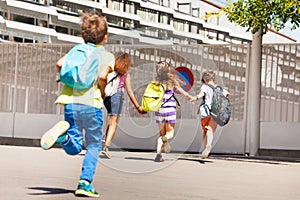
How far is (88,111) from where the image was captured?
6.32 metres

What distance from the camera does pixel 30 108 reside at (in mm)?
17156

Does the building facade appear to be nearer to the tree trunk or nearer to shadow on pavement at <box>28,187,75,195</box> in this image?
the tree trunk

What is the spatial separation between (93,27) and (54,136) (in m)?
1.02

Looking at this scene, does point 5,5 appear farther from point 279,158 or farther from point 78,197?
point 78,197

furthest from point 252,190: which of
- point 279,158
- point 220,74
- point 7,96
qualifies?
point 7,96

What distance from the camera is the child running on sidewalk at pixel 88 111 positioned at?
20.7 feet

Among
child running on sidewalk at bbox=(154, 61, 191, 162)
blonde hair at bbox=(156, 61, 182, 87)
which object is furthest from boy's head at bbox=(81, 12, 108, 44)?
child running on sidewalk at bbox=(154, 61, 191, 162)

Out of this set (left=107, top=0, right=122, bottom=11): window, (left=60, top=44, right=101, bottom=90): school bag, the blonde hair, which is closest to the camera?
(left=60, top=44, right=101, bottom=90): school bag

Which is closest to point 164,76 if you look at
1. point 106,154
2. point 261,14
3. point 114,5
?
point 106,154

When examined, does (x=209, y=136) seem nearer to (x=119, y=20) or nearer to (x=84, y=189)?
(x=84, y=189)

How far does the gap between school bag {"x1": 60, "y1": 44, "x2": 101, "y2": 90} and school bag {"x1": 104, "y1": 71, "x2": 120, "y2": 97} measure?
A: 3898mm

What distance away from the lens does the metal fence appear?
15086mm

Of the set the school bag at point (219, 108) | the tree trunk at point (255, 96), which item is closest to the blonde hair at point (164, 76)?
the school bag at point (219, 108)

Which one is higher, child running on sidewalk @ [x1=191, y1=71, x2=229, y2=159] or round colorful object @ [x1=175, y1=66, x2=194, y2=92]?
round colorful object @ [x1=175, y1=66, x2=194, y2=92]
